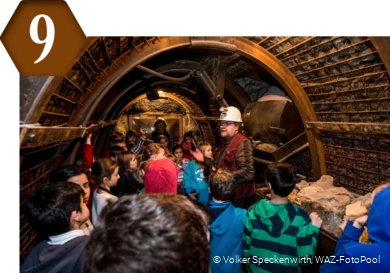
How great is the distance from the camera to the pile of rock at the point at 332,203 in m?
3.45

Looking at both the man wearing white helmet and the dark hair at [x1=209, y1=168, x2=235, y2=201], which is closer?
the dark hair at [x1=209, y1=168, x2=235, y2=201]

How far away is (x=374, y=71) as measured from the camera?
3326mm

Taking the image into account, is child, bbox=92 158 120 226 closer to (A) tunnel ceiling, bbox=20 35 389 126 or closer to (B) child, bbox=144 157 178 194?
(B) child, bbox=144 157 178 194

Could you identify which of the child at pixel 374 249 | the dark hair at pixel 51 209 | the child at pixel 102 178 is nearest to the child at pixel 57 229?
the dark hair at pixel 51 209

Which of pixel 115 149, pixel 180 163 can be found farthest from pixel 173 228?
pixel 180 163

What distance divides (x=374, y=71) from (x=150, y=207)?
376 cm

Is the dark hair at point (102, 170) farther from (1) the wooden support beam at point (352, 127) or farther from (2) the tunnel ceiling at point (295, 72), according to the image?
(1) the wooden support beam at point (352, 127)

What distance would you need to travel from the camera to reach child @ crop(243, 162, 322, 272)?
7.73 feet

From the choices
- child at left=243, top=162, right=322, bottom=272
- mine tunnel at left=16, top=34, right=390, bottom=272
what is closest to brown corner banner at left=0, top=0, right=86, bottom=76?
mine tunnel at left=16, top=34, right=390, bottom=272

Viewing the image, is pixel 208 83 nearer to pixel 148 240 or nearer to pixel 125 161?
pixel 125 161

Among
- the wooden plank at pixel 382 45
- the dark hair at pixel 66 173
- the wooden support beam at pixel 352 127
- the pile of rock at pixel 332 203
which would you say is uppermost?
the wooden plank at pixel 382 45

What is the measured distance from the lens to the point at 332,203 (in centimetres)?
378

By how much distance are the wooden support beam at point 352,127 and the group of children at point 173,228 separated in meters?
1.58

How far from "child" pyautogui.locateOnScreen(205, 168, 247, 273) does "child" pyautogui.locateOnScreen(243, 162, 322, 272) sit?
108 millimetres
